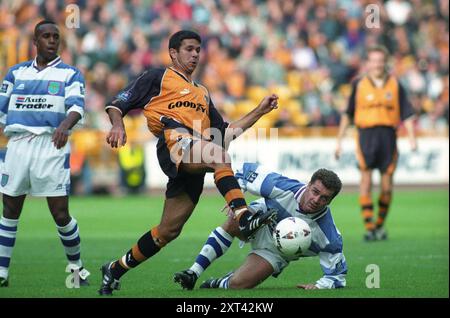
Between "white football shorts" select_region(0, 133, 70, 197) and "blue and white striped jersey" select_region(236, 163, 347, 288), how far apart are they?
5.12 ft

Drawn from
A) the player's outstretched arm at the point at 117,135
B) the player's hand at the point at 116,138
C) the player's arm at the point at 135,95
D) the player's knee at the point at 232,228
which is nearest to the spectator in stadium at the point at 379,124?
the player's knee at the point at 232,228

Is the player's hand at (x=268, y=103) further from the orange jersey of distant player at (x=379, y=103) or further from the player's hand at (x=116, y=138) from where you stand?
the orange jersey of distant player at (x=379, y=103)

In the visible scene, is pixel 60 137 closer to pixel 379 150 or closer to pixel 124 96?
pixel 124 96

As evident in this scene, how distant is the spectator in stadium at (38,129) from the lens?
8.72 metres

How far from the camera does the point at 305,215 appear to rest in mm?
8570

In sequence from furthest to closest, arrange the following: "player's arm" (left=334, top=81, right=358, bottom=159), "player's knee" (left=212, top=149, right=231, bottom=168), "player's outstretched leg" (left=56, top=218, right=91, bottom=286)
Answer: "player's arm" (left=334, top=81, right=358, bottom=159)
"player's outstretched leg" (left=56, top=218, right=91, bottom=286)
"player's knee" (left=212, top=149, right=231, bottom=168)

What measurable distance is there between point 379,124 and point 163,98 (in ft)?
22.4

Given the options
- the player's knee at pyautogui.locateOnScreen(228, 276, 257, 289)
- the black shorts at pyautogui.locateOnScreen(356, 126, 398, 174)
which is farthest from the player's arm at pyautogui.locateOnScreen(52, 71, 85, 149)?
the black shorts at pyautogui.locateOnScreen(356, 126, 398, 174)

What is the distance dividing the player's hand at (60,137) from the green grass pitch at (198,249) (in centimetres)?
121

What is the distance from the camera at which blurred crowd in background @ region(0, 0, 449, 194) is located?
2530 cm

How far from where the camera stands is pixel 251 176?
868cm

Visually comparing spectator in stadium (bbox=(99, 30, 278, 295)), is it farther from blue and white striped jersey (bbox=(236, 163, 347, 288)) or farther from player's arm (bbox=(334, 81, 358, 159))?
player's arm (bbox=(334, 81, 358, 159))

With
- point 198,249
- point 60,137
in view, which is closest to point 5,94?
point 60,137

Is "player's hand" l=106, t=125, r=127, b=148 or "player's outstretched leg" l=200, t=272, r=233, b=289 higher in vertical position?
"player's hand" l=106, t=125, r=127, b=148
